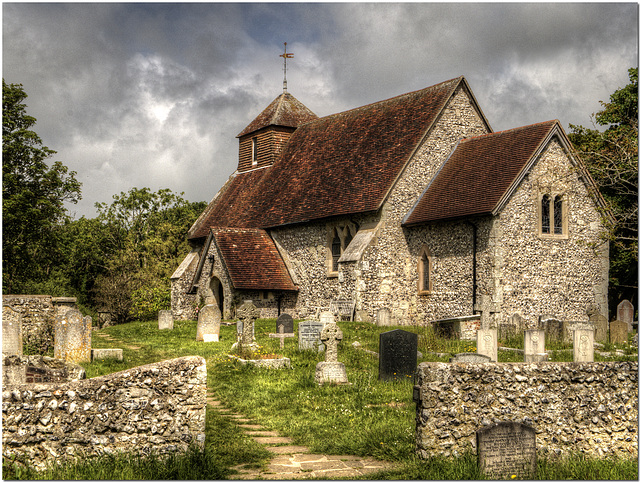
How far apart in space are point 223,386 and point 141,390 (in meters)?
6.10

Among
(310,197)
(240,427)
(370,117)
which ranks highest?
(370,117)

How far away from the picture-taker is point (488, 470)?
7.73 metres

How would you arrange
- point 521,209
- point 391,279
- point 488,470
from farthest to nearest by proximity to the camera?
point 391,279 < point 521,209 < point 488,470

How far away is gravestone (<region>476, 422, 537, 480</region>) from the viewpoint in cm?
776

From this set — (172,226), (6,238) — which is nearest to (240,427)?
(6,238)

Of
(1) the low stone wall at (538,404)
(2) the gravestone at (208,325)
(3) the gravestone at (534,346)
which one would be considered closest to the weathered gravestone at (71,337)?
(2) the gravestone at (208,325)

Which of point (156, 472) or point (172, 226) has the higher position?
point (172, 226)

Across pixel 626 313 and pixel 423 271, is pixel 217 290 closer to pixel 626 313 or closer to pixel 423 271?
pixel 423 271

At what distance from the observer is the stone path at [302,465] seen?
7.93 meters

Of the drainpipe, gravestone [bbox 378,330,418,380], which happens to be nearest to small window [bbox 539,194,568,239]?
the drainpipe

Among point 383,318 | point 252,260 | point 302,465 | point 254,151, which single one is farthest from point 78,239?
point 302,465

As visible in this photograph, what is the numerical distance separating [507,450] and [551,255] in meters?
19.1

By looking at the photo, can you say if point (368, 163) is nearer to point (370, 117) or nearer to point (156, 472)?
point (370, 117)

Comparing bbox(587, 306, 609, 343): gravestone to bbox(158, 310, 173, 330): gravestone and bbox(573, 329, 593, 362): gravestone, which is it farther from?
bbox(158, 310, 173, 330): gravestone
